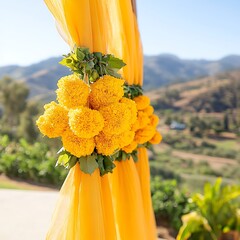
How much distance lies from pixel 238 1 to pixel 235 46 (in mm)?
7335

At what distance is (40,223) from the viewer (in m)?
3.05

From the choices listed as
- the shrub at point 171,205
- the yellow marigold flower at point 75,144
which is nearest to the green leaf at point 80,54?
the yellow marigold flower at point 75,144

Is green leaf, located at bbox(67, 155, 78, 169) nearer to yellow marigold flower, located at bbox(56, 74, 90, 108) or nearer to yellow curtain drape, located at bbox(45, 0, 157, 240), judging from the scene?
yellow curtain drape, located at bbox(45, 0, 157, 240)

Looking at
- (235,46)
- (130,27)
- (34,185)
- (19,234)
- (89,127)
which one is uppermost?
(235,46)

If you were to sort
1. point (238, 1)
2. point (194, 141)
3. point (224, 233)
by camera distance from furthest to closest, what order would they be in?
1. point (238, 1)
2. point (194, 141)
3. point (224, 233)

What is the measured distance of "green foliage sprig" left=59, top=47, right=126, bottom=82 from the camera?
135cm

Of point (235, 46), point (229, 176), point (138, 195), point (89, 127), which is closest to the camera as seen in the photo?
point (89, 127)

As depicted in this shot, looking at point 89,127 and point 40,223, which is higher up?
point 89,127

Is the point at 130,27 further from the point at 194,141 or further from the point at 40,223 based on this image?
the point at 194,141

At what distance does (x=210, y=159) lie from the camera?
13.5 metres

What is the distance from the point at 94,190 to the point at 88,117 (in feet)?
0.89

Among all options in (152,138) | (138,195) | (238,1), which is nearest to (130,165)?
(138,195)

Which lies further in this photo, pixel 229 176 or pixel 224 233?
pixel 229 176

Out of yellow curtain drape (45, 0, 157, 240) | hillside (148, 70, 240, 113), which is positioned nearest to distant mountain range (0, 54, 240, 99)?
hillside (148, 70, 240, 113)
